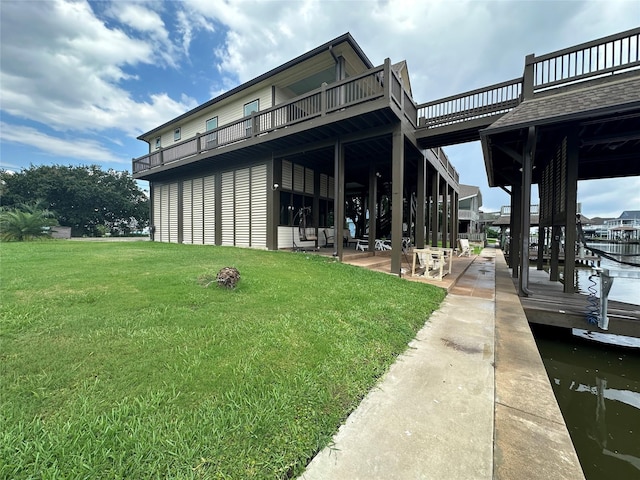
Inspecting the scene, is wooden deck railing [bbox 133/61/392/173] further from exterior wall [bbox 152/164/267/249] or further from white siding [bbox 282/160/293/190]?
white siding [bbox 282/160/293/190]

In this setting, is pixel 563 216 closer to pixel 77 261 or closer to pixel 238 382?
pixel 238 382

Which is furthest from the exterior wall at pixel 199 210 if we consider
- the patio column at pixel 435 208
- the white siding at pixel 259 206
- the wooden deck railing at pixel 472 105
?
the patio column at pixel 435 208

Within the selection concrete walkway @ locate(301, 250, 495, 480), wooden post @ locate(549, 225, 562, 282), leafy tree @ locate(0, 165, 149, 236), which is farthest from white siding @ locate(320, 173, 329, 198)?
leafy tree @ locate(0, 165, 149, 236)

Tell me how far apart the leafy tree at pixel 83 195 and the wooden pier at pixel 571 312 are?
1324 inches

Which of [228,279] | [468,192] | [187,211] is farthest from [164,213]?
[468,192]

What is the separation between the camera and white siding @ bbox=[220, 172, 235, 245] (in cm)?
1148

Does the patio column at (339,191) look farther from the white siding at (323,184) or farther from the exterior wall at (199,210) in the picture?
the exterior wall at (199,210)

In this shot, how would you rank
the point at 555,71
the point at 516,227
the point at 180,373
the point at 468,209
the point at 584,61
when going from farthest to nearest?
the point at 468,209, the point at 516,227, the point at 555,71, the point at 584,61, the point at 180,373

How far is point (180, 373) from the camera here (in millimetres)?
2119

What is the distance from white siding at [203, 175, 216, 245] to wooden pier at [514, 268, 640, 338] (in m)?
11.3

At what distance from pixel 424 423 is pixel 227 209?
11.2m

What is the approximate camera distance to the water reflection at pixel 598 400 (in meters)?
2.24

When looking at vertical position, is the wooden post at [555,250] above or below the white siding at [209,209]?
below

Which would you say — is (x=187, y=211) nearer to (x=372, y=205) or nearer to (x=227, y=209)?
(x=227, y=209)
